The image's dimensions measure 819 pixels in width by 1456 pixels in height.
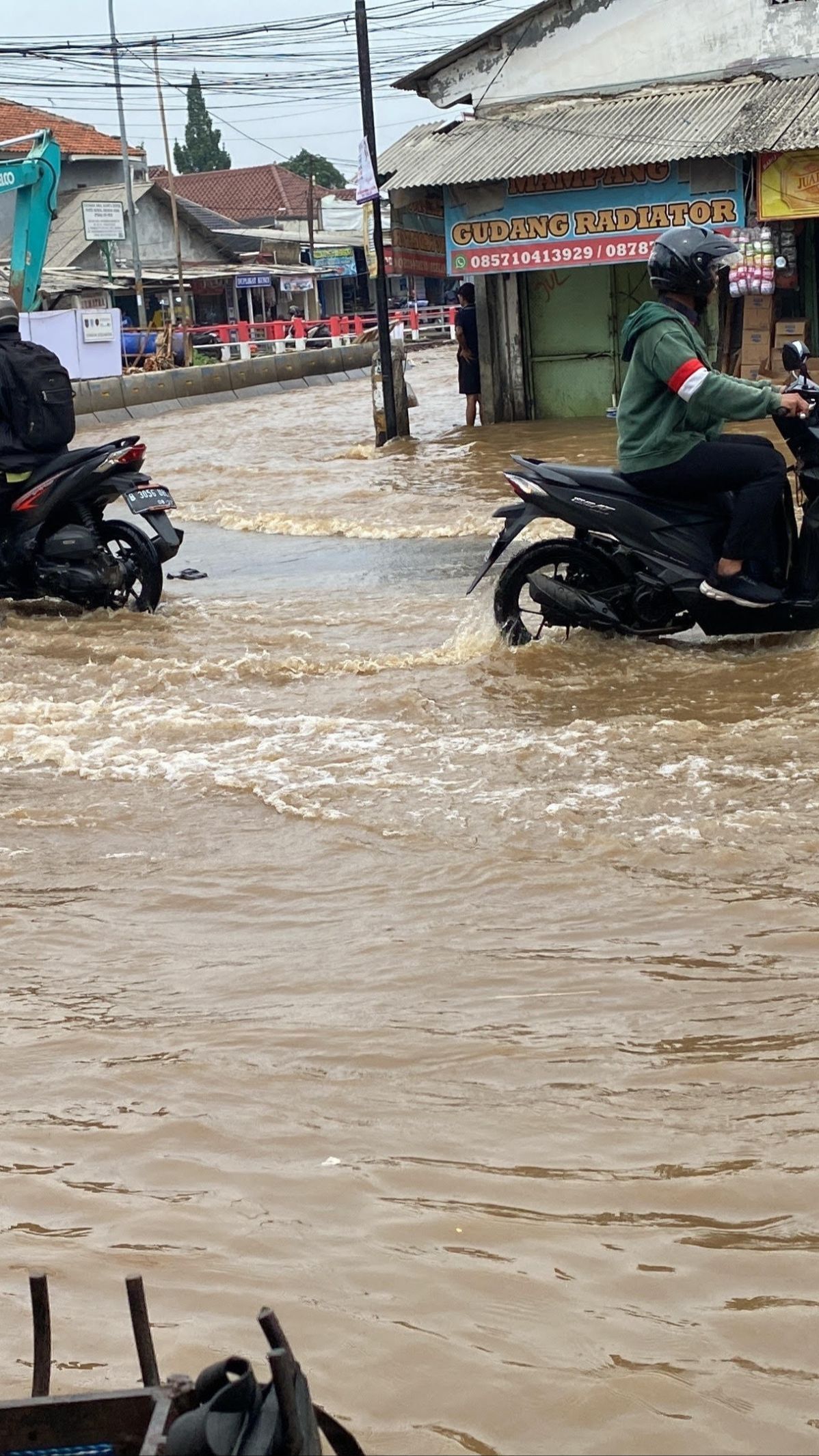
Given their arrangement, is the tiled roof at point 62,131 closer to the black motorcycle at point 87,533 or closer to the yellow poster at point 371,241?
the yellow poster at point 371,241

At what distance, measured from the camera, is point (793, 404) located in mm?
6555

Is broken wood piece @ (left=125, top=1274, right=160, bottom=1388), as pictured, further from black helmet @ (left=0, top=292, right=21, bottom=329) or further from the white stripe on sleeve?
black helmet @ (left=0, top=292, right=21, bottom=329)

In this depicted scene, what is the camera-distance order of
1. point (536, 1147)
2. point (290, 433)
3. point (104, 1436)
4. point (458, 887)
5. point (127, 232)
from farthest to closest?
point (127, 232), point (290, 433), point (458, 887), point (536, 1147), point (104, 1436)

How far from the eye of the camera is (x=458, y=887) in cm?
441

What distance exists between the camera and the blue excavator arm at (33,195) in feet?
57.0

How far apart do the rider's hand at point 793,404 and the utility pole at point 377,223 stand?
1136 cm

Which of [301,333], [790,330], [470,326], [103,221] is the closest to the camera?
[790,330]

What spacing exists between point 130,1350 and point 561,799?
9.78 feet

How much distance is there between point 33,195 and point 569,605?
40.9 feet

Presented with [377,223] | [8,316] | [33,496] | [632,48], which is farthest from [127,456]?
[632,48]

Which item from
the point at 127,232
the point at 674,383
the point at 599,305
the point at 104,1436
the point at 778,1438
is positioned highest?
the point at 127,232

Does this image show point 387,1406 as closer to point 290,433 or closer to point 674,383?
point 674,383

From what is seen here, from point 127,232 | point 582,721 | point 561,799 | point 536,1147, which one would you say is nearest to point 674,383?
point 582,721

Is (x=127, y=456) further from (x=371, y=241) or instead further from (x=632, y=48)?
(x=632, y=48)
